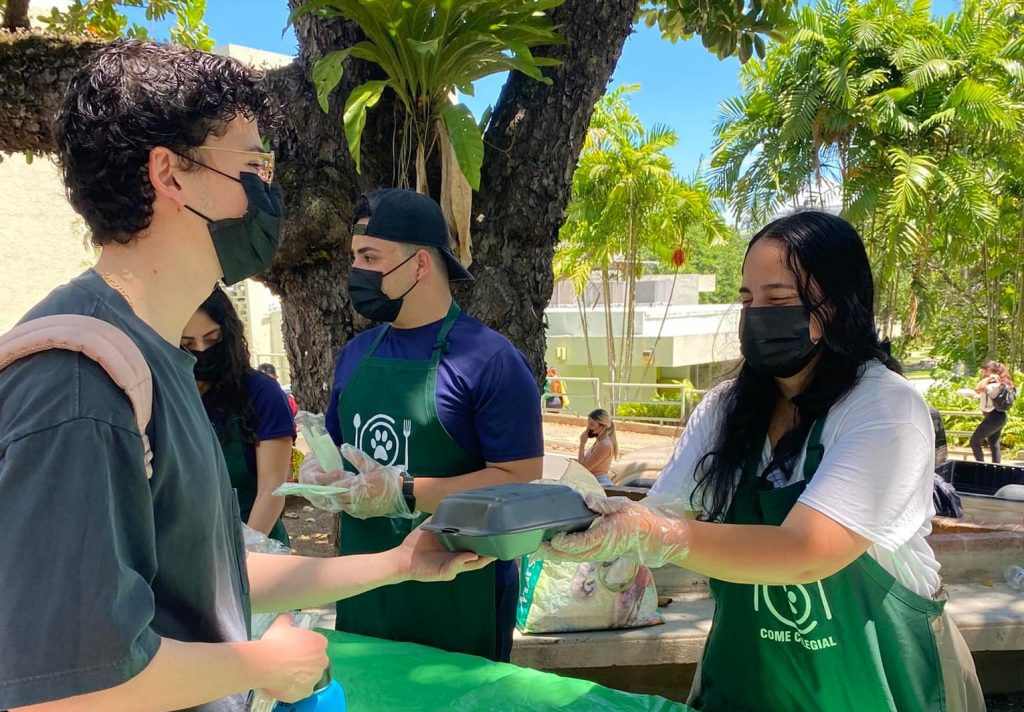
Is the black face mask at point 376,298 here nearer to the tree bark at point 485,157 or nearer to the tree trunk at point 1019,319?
the tree bark at point 485,157

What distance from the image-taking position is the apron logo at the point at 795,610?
158 cm

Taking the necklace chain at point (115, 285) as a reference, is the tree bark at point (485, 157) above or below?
above

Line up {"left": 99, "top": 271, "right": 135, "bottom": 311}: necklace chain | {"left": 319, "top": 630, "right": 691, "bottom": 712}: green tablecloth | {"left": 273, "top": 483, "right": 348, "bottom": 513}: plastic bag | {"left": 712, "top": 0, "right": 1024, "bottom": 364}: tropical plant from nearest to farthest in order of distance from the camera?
{"left": 99, "top": 271, "right": 135, "bottom": 311}: necklace chain < {"left": 319, "top": 630, "right": 691, "bottom": 712}: green tablecloth < {"left": 273, "top": 483, "right": 348, "bottom": 513}: plastic bag < {"left": 712, "top": 0, "right": 1024, "bottom": 364}: tropical plant

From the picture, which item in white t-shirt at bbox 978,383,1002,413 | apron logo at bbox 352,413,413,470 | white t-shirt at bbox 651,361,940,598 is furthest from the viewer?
white t-shirt at bbox 978,383,1002,413

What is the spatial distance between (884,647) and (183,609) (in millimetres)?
1313

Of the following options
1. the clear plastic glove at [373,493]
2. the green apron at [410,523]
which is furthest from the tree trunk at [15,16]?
the clear plastic glove at [373,493]

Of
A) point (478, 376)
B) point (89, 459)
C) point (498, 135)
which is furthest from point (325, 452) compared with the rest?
point (498, 135)

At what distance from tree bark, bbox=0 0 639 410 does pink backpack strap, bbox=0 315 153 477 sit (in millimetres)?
2816

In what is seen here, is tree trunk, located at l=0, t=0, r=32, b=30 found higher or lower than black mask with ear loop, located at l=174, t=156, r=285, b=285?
higher

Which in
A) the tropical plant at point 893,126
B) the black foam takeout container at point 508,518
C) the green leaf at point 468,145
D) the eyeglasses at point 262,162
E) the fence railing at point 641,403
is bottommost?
the fence railing at point 641,403

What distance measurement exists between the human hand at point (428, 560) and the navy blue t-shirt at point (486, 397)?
0.74 metres

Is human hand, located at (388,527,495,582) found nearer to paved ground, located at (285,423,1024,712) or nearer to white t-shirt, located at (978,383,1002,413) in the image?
paved ground, located at (285,423,1024,712)

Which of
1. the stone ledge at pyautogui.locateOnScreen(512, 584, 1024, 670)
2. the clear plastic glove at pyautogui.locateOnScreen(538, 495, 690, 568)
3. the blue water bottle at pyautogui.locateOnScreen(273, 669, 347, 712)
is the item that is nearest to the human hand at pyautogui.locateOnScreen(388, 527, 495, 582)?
the clear plastic glove at pyautogui.locateOnScreen(538, 495, 690, 568)

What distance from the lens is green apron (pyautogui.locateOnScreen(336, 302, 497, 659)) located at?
2285 mm
